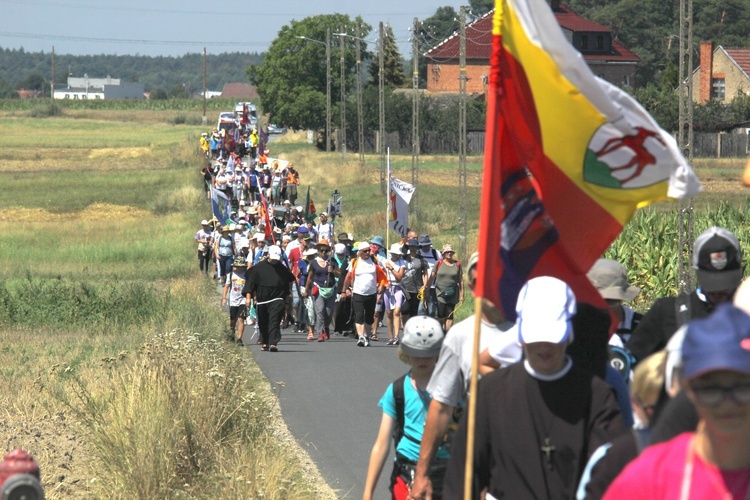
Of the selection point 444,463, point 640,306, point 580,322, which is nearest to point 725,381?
point 580,322

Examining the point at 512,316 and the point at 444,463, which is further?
the point at 444,463

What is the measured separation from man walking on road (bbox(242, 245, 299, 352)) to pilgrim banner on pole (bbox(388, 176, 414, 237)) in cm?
674

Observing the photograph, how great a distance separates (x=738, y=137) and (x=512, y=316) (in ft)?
245

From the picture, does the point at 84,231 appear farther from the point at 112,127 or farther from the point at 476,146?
the point at 112,127

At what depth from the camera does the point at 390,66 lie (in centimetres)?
10756

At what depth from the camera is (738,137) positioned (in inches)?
3004

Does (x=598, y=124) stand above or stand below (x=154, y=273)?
above

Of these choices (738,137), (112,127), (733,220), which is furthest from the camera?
(112,127)

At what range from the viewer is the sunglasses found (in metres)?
2.73

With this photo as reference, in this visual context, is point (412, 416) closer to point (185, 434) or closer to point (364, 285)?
point (185, 434)

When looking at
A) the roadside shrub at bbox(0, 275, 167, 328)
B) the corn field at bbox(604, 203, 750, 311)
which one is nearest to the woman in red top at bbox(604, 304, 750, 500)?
the roadside shrub at bbox(0, 275, 167, 328)

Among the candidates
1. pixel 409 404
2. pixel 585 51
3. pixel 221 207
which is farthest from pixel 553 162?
pixel 585 51

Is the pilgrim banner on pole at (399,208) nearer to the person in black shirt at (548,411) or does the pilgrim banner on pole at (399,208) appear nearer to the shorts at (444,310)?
the shorts at (444,310)

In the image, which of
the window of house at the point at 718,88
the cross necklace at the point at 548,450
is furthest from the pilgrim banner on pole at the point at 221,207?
the window of house at the point at 718,88
